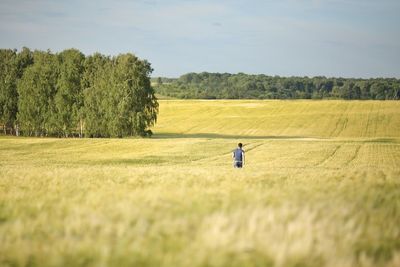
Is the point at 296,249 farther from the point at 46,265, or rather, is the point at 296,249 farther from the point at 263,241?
the point at 46,265

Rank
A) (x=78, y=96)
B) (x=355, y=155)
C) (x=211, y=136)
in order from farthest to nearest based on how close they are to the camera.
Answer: (x=211, y=136) → (x=78, y=96) → (x=355, y=155)

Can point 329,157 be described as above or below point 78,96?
below

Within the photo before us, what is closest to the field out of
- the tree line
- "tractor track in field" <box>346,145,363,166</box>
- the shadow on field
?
"tractor track in field" <box>346,145,363,166</box>

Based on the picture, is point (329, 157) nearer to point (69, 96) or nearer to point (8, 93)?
point (69, 96)

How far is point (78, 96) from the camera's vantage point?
8419 cm

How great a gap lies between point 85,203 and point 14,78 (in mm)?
89339

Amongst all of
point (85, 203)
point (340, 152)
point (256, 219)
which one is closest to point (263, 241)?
point (256, 219)

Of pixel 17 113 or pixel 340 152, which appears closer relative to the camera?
pixel 340 152

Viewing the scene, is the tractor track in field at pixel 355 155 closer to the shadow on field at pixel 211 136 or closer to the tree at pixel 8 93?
the shadow on field at pixel 211 136

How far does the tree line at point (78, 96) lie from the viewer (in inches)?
3145

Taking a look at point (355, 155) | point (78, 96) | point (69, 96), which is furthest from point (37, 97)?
point (355, 155)

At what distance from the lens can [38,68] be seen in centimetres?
8781

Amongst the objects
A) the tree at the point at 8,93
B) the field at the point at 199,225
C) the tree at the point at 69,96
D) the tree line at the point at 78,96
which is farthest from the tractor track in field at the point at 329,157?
the tree at the point at 8,93

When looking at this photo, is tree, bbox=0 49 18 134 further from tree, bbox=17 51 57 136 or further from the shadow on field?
the shadow on field
